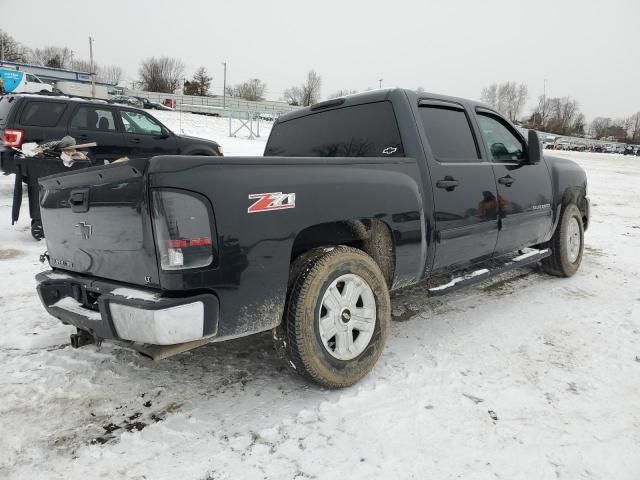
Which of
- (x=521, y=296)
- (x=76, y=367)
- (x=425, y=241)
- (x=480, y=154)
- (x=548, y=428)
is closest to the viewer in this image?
(x=548, y=428)

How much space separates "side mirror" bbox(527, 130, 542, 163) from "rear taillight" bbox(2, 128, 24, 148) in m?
7.46

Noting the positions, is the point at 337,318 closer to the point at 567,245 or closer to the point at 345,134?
the point at 345,134

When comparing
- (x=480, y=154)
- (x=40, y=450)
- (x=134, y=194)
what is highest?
(x=480, y=154)

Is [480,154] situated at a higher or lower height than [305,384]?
higher

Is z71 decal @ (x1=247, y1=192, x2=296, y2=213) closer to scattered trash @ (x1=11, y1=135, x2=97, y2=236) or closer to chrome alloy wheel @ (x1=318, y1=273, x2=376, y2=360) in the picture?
chrome alloy wheel @ (x1=318, y1=273, x2=376, y2=360)

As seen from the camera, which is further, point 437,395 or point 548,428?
point 437,395

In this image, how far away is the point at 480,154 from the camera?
372cm

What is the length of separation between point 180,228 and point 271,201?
18.5 inches

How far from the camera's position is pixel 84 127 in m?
7.80

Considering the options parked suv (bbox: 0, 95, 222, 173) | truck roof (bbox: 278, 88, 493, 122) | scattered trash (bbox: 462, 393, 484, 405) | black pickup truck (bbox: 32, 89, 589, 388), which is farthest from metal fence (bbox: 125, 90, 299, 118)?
scattered trash (bbox: 462, 393, 484, 405)

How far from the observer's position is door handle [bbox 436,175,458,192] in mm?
3160

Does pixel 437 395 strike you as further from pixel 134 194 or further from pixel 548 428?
pixel 134 194

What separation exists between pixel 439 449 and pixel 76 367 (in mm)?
2226

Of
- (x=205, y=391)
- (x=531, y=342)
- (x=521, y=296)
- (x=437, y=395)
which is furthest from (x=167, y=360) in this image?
(x=521, y=296)
